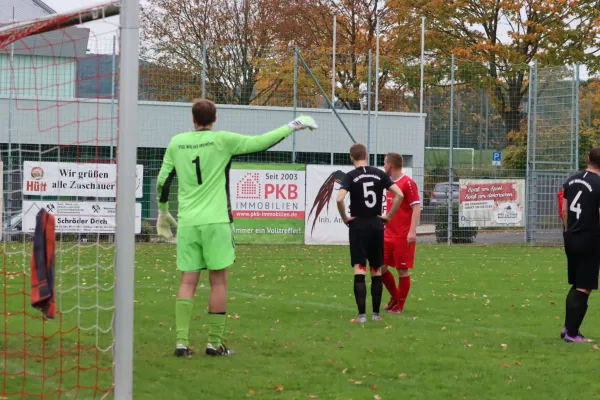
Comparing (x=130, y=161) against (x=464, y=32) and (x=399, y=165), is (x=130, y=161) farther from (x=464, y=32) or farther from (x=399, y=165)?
(x=464, y=32)

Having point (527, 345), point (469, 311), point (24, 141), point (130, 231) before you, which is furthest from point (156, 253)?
point (130, 231)

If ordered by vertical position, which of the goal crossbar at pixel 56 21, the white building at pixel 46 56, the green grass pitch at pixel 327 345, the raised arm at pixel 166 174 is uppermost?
the white building at pixel 46 56

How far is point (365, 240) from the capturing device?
974 centimetres

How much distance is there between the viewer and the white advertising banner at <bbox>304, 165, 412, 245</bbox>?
23.4 m

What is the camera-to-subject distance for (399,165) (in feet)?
34.8

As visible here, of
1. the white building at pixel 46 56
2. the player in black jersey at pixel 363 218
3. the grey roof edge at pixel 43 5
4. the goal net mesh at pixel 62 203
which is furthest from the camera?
the grey roof edge at pixel 43 5

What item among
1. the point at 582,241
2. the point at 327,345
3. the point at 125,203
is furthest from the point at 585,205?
the point at 125,203

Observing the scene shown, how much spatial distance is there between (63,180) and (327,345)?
561 inches

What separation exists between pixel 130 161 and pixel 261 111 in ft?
64.9

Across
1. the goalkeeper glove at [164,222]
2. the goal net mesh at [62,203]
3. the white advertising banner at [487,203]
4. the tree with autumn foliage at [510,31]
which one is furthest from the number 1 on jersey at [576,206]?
the tree with autumn foliage at [510,31]

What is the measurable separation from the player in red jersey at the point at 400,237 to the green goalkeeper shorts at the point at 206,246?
142 inches

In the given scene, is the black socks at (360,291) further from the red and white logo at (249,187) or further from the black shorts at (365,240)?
the red and white logo at (249,187)

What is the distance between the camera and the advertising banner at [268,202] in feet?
75.3

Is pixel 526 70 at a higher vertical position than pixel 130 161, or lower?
higher
